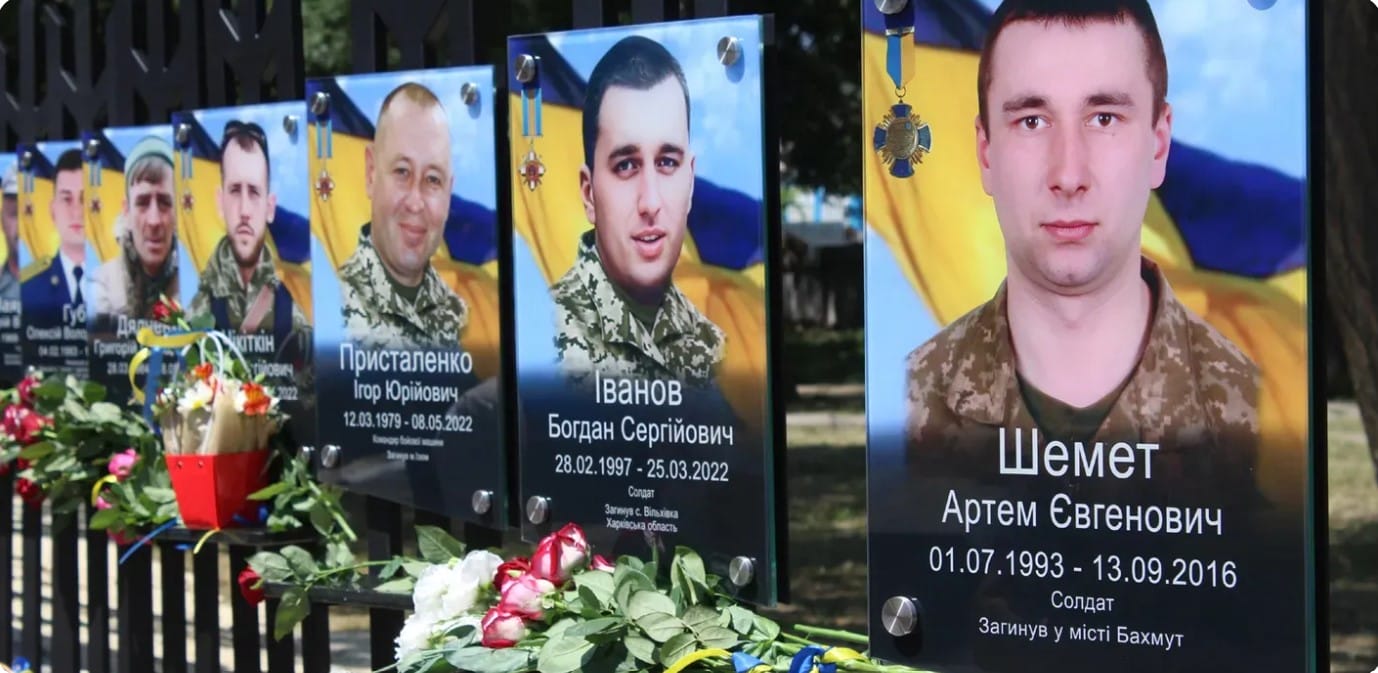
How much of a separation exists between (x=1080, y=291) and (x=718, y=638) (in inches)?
32.4

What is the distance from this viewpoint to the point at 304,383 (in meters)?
4.17

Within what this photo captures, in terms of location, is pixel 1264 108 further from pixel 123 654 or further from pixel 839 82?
pixel 839 82

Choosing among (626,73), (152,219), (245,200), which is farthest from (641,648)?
(152,219)

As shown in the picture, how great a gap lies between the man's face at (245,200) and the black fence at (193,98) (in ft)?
0.58

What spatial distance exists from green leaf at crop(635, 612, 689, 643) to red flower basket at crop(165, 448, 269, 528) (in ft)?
Answer: 5.60

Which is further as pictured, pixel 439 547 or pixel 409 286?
pixel 409 286

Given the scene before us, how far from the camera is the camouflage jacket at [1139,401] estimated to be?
2.26 meters

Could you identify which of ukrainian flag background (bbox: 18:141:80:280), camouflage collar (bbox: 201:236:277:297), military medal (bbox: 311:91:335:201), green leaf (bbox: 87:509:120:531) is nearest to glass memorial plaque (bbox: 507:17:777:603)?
military medal (bbox: 311:91:335:201)

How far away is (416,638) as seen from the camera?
118 inches

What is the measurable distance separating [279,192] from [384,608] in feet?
3.87

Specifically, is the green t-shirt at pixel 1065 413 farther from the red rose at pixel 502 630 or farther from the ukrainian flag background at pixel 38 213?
the ukrainian flag background at pixel 38 213

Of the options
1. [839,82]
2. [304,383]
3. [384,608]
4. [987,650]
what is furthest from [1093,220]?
[839,82]

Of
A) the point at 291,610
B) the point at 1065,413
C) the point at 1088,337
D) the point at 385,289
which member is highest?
the point at 385,289

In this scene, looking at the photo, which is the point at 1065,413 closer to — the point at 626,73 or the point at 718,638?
the point at 718,638
